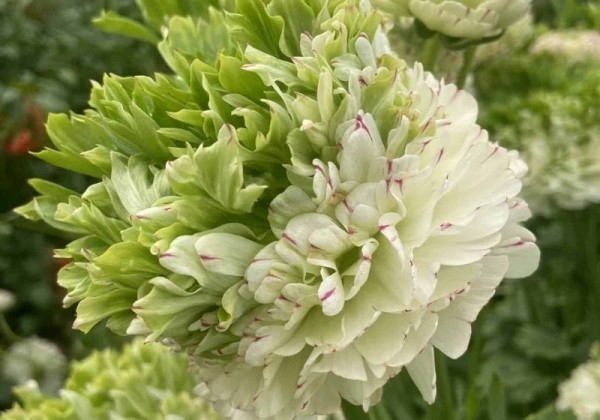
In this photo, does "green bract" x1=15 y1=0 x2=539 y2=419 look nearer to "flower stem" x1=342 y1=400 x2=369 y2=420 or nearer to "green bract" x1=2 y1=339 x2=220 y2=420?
"flower stem" x1=342 y1=400 x2=369 y2=420

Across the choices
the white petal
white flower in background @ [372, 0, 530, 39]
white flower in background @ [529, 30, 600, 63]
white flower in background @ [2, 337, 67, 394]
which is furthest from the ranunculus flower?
white flower in background @ [2, 337, 67, 394]

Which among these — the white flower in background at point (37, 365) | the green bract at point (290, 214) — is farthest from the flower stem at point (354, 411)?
the white flower in background at point (37, 365)

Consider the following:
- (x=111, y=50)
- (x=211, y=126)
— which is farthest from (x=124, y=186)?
(x=111, y=50)

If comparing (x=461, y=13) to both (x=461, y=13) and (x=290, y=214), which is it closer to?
(x=461, y=13)

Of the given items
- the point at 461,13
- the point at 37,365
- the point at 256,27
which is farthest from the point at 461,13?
the point at 37,365

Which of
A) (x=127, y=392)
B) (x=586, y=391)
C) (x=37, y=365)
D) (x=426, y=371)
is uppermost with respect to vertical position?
(x=426, y=371)

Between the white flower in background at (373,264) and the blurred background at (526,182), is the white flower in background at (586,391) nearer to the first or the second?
the blurred background at (526,182)

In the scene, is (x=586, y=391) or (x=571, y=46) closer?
(x=586, y=391)

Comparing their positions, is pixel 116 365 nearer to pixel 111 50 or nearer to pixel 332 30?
pixel 332 30
